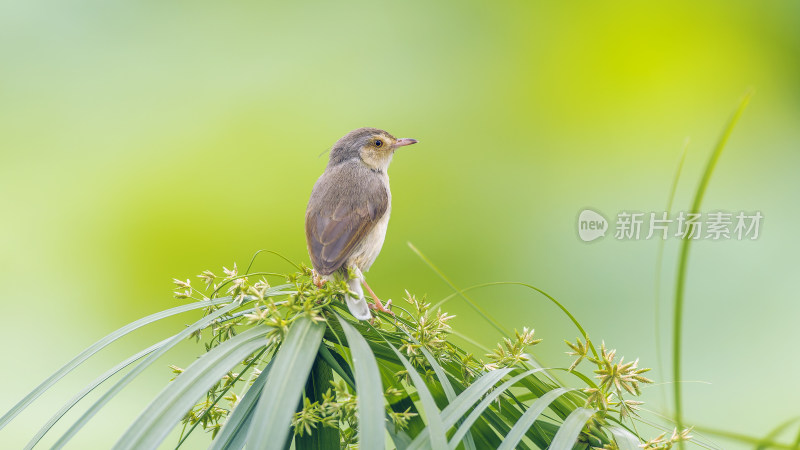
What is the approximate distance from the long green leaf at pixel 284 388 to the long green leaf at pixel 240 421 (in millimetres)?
90

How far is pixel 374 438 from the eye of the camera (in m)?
0.77

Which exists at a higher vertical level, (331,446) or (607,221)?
(607,221)

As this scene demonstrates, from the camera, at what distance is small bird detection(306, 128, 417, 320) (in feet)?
5.42

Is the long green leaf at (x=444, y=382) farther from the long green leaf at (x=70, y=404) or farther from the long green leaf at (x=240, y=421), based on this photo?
the long green leaf at (x=70, y=404)

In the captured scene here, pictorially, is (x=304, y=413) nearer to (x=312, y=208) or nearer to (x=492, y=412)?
(x=492, y=412)

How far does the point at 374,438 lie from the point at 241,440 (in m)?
0.30

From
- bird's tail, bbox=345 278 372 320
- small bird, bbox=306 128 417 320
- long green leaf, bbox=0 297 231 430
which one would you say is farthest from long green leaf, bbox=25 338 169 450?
small bird, bbox=306 128 417 320

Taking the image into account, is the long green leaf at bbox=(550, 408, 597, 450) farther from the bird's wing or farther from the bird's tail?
the bird's wing

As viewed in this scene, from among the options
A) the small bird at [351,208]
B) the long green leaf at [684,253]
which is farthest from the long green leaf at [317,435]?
the long green leaf at [684,253]

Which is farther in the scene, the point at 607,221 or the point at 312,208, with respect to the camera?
the point at 607,221

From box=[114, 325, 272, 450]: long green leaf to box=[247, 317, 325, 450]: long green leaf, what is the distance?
0.06m

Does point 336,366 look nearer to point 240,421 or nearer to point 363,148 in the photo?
point 240,421

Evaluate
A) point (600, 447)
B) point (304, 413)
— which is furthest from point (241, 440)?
point (600, 447)

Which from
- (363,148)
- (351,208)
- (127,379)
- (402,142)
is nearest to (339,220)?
(351,208)
